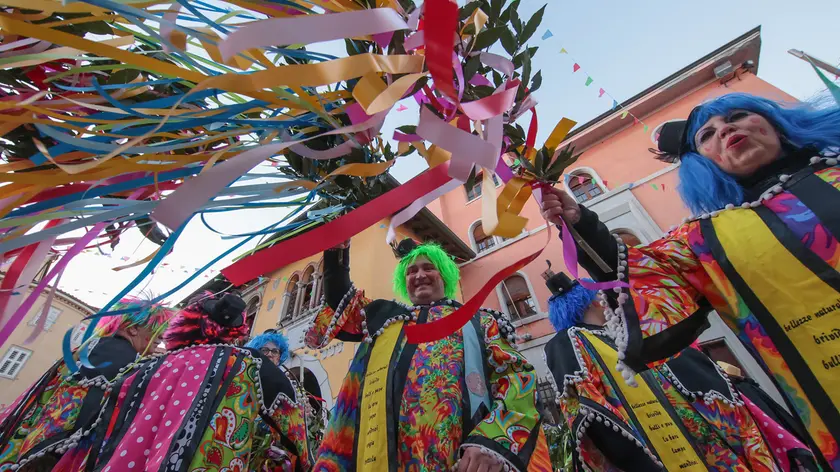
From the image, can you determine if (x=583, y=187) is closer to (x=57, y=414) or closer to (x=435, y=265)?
(x=435, y=265)

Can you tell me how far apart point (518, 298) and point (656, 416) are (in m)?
6.71

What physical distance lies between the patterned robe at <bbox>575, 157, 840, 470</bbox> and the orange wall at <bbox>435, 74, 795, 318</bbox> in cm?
624

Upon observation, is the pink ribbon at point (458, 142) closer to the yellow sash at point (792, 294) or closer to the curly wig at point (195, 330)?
the yellow sash at point (792, 294)

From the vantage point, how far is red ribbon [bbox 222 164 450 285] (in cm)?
66

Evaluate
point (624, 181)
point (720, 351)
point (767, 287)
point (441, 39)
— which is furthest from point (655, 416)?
point (624, 181)

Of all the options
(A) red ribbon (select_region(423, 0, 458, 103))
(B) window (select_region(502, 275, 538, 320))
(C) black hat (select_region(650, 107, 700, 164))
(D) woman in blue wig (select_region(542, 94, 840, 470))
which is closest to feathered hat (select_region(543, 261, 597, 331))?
(C) black hat (select_region(650, 107, 700, 164))

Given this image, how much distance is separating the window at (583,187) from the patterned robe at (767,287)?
26.4ft

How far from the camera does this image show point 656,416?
172 cm

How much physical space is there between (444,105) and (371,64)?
0.93 feet

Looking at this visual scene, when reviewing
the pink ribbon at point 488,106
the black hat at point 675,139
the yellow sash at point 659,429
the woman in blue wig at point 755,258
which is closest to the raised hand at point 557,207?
the woman in blue wig at point 755,258

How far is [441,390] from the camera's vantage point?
1302 mm

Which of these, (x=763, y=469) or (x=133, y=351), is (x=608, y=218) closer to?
(x=763, y=469)

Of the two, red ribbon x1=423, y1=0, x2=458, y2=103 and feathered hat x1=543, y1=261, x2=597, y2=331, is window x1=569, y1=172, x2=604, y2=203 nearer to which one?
feathered hat x1=543, y1=261, x2=597, y2=331

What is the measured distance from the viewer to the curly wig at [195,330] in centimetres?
189
